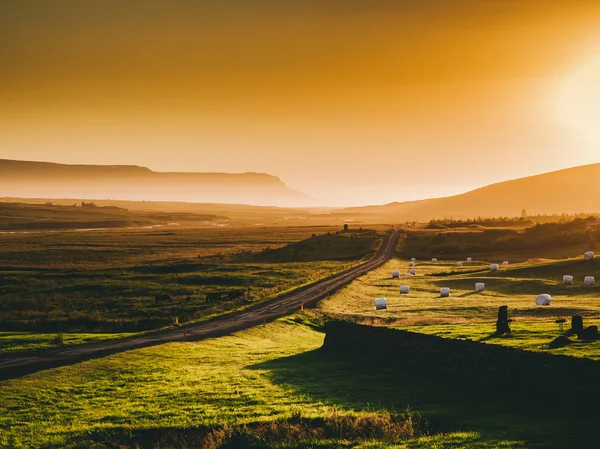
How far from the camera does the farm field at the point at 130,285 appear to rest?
7862cm

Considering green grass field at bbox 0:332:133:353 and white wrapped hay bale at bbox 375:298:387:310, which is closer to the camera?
green grass field at bbox 0:332:133:353

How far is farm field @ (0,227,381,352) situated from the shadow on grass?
89.0 ft

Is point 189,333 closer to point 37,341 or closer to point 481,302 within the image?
point 37,341

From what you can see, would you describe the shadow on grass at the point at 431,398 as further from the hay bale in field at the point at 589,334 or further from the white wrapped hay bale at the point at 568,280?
the white wrapped hay bale at the point at 568,280

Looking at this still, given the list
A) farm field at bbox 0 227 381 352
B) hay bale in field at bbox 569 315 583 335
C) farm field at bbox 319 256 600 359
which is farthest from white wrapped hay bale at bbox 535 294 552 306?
farm field at bbox 0 227 381 352

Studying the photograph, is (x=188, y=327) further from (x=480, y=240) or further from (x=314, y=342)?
(x=480, y=240)

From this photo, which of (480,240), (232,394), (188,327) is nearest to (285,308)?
(188,327)

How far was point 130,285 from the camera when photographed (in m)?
108

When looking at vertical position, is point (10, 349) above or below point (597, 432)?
below

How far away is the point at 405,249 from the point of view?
16975 cm

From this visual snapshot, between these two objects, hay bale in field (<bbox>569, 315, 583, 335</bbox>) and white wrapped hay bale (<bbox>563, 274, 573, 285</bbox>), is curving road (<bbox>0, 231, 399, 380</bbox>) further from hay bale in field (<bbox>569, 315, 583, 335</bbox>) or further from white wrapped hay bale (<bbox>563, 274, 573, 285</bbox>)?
white wrapped hay bale (<bbox>563, 274, 573, 285</bbox>)

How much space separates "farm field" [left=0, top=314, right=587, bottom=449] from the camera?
91.1 feet

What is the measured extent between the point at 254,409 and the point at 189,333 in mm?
28312

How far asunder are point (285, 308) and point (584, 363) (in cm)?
5023
